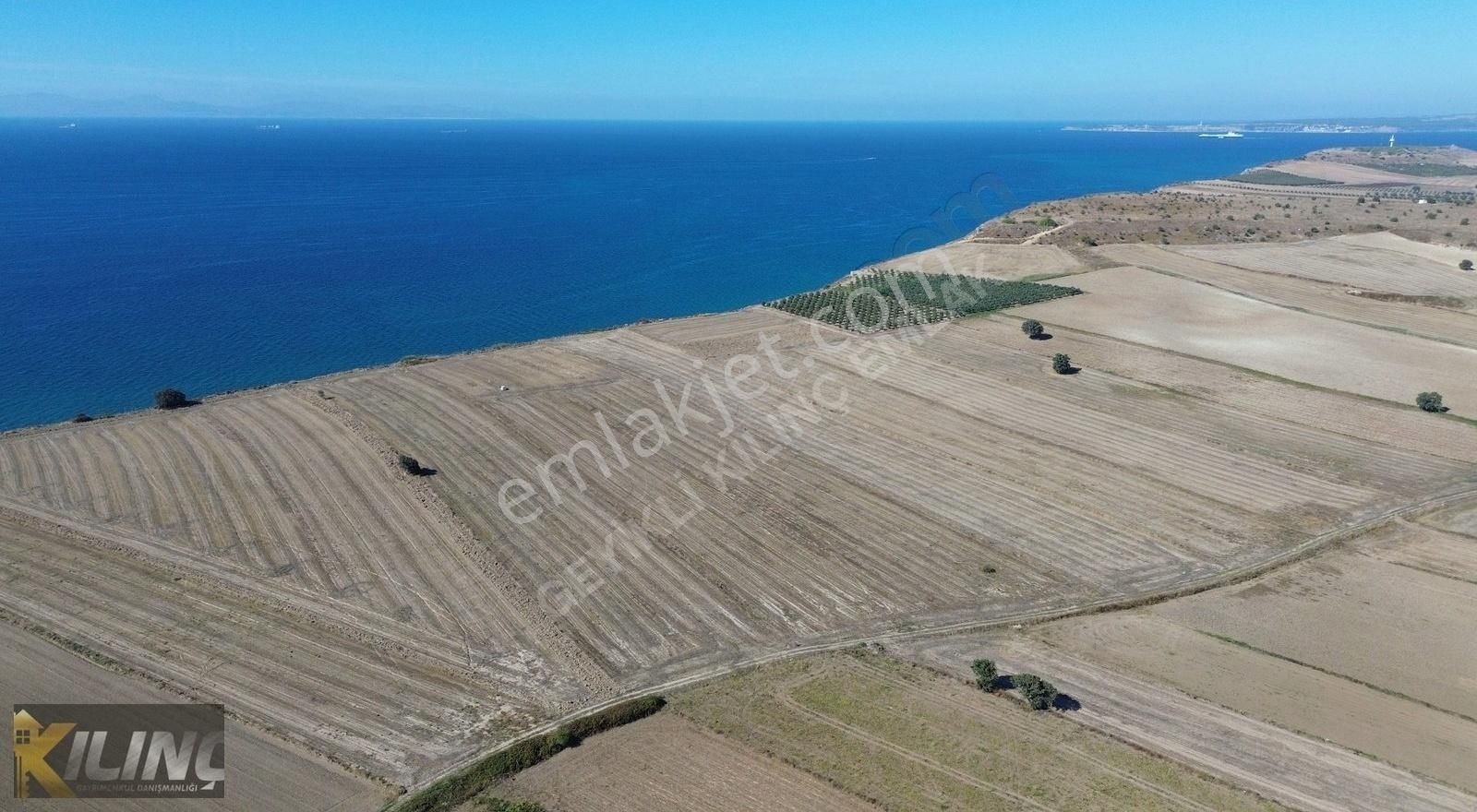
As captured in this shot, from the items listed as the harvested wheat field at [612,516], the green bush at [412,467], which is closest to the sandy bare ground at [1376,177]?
the harvested wheat field at [612,516]

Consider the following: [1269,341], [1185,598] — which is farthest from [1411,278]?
[1185,598]

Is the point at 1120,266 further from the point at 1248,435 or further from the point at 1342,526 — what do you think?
the point at 1342,526

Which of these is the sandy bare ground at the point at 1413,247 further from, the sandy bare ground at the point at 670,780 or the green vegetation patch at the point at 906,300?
the sandy bare ground at the point at 670,780

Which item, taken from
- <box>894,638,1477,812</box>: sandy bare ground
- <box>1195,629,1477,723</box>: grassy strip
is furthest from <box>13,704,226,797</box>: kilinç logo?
<box>1195,629,1477,723</box>: grassy strip

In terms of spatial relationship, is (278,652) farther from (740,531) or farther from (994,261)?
(994,261)

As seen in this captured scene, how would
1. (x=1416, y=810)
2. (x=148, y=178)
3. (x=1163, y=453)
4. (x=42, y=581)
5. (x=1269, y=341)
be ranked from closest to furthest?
(x=1416, y=810) → (x=42, y=581) → (x=1163, y=453) → (x=1269, y=341) → (x=148, y=178)

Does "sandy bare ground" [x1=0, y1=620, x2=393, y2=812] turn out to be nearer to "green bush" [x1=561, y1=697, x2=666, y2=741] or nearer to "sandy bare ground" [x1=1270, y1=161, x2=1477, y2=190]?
"green bush" [x1=561, y1=697, x2=666, y2=741]

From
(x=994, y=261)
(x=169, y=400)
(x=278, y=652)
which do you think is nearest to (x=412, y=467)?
(x=278, y=652)
